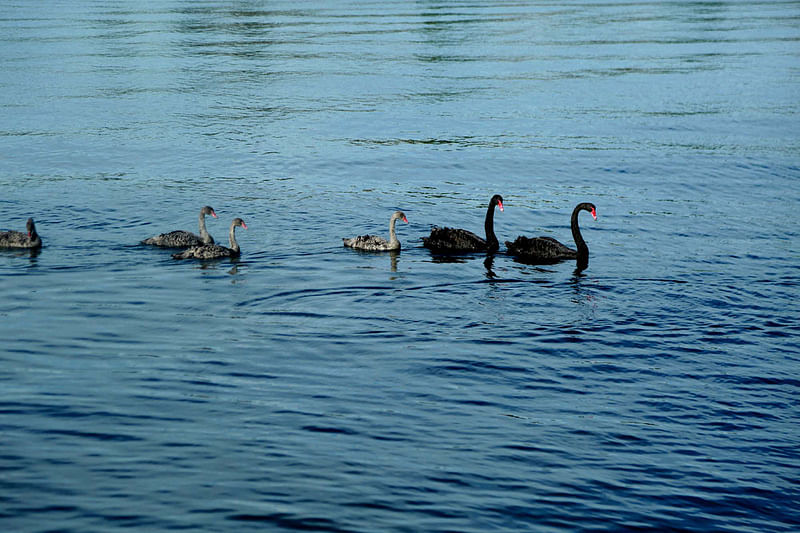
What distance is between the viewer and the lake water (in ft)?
34.9

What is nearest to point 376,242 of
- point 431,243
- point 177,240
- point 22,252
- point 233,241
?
point 431,243

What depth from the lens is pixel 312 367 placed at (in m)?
14.3

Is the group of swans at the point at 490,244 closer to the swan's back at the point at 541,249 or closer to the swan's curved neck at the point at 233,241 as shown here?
the swan's back at the point at 541,249

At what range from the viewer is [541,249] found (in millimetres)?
20891

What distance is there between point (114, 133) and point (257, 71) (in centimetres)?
1961

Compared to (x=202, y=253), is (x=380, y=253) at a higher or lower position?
lower

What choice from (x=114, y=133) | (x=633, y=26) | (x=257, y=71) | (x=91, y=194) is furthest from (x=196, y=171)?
(x=633, y=26)

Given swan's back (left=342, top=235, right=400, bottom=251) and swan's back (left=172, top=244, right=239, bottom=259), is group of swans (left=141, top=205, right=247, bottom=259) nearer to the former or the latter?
swan's back (left=172, top=244, right=239, bottom=259)

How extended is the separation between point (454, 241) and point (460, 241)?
5.0 inches

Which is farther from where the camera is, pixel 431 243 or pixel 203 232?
pixel 203 232

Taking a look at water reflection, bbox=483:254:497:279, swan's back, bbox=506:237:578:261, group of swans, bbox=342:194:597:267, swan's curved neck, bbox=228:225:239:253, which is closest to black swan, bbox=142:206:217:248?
swan's curved neck, bbox=228:225:239:253

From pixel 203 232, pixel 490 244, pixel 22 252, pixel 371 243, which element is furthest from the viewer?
pixel 490 244

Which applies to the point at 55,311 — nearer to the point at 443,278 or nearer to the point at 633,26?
the point at 443,278

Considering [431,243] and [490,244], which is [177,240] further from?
[490,244]
